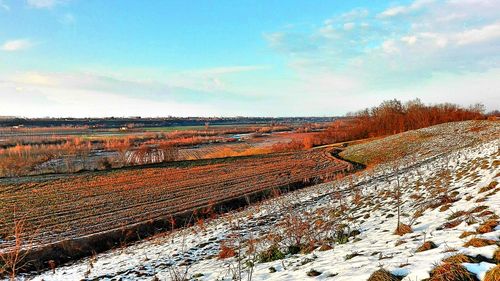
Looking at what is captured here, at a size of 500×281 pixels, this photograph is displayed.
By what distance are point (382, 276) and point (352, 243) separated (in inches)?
125

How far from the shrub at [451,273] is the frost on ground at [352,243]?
0.6 inches

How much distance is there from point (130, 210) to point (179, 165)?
17.2 metres

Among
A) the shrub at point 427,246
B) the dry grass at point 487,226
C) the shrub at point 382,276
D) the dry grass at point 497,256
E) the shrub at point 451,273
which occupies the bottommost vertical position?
the shrub at point 382,276

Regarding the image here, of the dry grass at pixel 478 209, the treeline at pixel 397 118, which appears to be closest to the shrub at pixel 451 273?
A: the dry grass at pixel 478 209

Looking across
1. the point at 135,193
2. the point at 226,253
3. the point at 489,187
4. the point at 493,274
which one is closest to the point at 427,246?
the point at 493,274

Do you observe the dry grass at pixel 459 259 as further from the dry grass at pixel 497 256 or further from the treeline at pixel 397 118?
the treeline at pixel 397 118

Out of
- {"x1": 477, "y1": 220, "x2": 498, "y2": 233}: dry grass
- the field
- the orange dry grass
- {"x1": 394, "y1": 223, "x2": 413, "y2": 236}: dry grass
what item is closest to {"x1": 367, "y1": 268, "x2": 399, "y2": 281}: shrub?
{"x1": 477, "y1": 220, "x2": 498, "y2": 233}: dry grass

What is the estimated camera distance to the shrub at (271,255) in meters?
8.52

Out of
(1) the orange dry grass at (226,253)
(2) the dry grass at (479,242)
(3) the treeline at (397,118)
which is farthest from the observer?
(3) the treeline at (397,118)

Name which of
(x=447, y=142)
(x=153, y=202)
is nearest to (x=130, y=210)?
(x=153, y=202)

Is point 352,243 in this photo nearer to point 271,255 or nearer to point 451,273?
point 271,255

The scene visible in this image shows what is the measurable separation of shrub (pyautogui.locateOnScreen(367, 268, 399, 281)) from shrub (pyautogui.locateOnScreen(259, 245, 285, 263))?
12.0ft

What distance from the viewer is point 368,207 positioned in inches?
487

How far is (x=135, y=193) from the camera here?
23750mm
